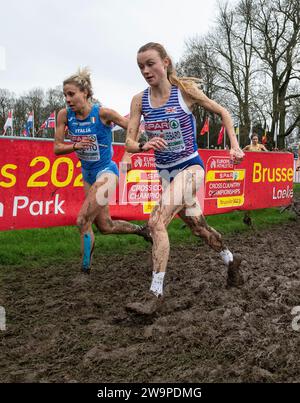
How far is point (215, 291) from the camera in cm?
439

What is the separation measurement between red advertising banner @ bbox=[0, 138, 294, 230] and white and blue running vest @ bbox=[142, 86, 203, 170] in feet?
9.43

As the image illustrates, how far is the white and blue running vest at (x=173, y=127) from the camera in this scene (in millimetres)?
3953

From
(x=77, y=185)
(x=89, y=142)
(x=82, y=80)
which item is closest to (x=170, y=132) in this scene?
(x=89, y=142)

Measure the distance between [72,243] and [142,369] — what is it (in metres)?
4.77

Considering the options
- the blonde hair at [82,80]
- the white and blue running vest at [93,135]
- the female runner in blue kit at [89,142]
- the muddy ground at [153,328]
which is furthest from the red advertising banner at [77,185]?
the blonde hair at [82,80]

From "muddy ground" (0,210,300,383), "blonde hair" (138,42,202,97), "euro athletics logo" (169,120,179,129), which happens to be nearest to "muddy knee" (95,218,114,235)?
"muddy ground" (0,210,300,383)

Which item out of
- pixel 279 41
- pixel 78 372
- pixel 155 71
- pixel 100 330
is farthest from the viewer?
pixel 279 41

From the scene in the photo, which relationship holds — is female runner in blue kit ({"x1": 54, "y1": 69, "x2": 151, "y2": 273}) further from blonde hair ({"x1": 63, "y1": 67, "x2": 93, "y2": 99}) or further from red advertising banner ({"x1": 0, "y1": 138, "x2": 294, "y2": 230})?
red advertising banner ({"x1": 0, "y1": 138, "x2": 294, "y2": 230})

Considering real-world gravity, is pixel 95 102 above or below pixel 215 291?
above

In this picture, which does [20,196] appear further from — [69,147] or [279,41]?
[279,41]

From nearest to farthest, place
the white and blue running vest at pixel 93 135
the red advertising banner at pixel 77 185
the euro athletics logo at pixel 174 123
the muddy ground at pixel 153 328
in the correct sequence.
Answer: the muddy ground at pixel 153 328 < the euro athletics logo at pixel 174 123 < the white and blue running vest at pixel 93 135 < the red advertising banner at pixel 77 185

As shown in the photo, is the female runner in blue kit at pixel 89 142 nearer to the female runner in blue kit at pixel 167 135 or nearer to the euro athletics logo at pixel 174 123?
the female runner in blue kit at pixel 167 135

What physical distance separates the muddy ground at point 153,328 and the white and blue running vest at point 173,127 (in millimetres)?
1371

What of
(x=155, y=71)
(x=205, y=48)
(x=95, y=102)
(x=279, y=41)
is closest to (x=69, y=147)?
(x=95, y=102)
